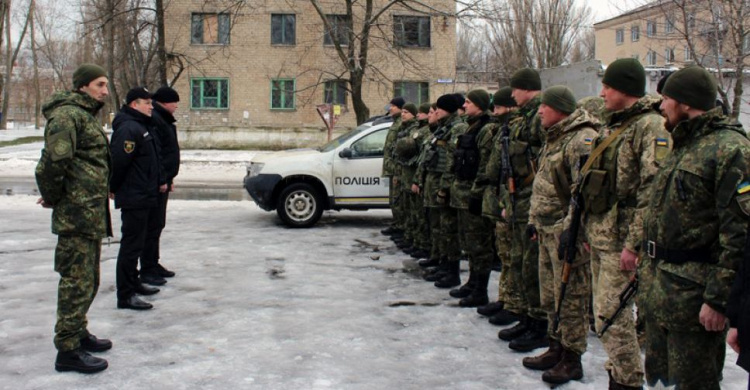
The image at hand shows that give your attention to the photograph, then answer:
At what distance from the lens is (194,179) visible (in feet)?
63.4

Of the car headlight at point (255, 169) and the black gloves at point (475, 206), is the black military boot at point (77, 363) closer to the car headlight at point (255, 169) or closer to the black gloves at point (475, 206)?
the black gloves at point (475, 206)

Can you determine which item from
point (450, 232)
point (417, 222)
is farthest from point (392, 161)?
point (450, 232)

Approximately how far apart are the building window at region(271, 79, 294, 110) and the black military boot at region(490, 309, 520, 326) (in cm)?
2530

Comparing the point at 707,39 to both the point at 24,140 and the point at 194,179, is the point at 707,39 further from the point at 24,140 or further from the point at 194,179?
the point at 24,140

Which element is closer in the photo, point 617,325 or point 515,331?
point 617,325

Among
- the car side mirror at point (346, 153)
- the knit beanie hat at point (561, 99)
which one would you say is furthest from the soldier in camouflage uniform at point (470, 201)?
the car side mirror at point (346, 153)

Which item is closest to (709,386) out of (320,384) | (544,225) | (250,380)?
(544,225)

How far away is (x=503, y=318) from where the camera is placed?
5.73 meters

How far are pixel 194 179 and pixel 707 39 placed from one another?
1400 cm

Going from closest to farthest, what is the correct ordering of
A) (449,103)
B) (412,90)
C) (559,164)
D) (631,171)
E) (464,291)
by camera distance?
1. (631,171)
2. (559,164)
3. (464,291)
4. (449,103)
5. (412,90)

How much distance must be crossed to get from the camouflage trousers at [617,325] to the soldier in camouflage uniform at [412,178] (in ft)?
14.3

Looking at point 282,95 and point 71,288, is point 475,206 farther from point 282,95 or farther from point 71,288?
point 282,95

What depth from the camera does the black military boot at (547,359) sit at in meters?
4.65

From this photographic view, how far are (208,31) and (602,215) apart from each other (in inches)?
1117
